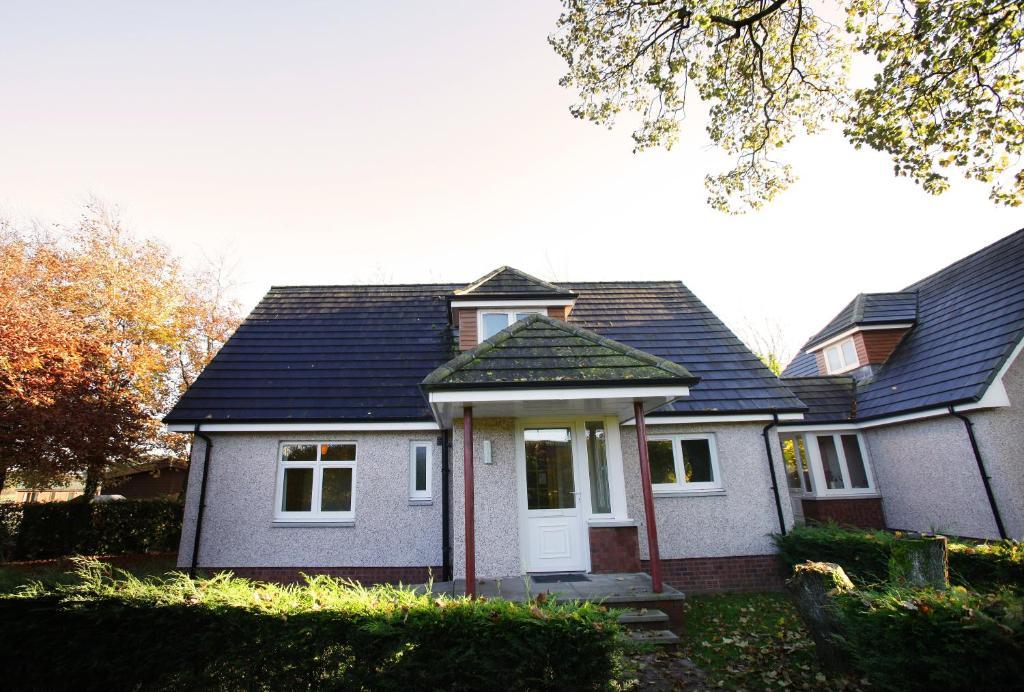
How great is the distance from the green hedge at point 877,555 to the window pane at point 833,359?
6970mm

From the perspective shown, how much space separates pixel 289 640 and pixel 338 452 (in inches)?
258

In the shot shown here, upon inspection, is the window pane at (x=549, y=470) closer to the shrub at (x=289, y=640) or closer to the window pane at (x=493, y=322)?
the window pane at (x=493, y=322)

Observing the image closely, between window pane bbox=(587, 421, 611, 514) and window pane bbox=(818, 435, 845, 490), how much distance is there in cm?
744

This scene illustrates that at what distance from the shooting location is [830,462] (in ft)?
42.6

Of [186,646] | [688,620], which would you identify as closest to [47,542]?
[186,646]

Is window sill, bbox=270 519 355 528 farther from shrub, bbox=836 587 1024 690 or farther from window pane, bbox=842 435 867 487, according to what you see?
window pane, bbox=842 435 867 487

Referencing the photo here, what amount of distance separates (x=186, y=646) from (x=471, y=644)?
2.70 metres

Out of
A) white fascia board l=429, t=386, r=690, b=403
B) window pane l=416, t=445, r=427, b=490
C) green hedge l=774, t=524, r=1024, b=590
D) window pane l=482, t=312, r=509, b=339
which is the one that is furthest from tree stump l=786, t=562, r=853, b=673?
window pane l=482, t=312, r=509, b=339

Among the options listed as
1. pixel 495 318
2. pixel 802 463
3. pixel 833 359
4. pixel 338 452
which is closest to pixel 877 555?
pixel 802 463

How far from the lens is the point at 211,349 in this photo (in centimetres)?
2530

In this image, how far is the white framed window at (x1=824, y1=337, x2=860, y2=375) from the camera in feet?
47.7

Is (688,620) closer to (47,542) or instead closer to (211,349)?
(47,542)

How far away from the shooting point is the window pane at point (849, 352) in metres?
14.5

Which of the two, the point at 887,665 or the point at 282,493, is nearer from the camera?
the point at 887,665
